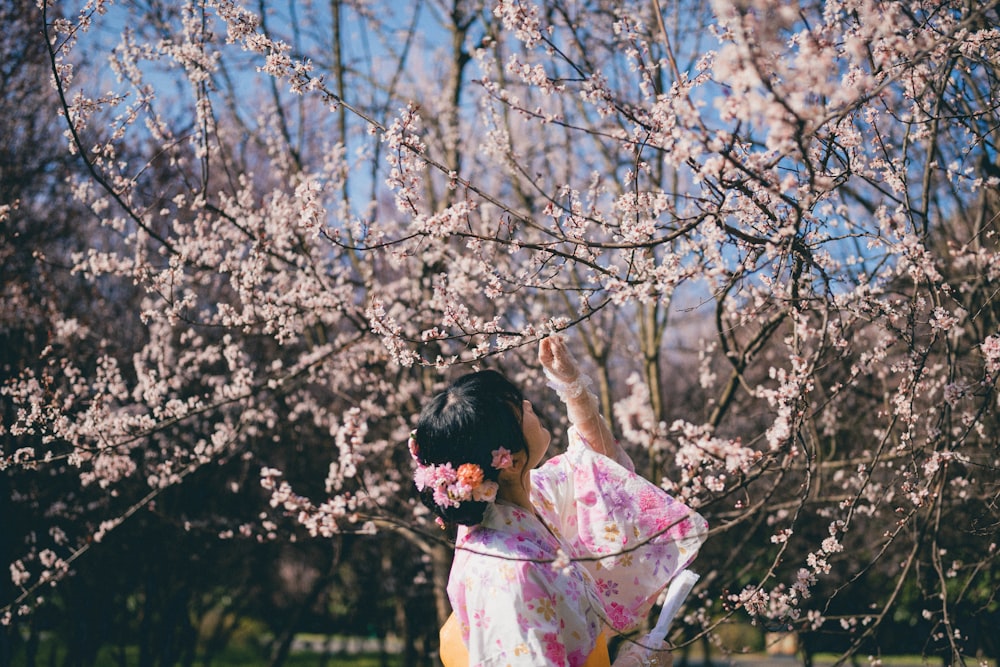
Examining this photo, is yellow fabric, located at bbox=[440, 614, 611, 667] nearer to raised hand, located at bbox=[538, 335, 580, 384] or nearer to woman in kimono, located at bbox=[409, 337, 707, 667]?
woman in kimono, located at bbox=[409, 337, 707, 667]

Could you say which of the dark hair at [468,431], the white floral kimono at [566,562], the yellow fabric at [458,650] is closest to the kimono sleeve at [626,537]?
the white floral kimono at [566,562]

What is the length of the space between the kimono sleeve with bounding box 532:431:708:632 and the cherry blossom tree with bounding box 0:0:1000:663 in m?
0.18

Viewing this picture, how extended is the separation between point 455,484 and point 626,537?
0.63 metres

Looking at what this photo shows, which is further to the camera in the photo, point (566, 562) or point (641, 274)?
point (641, 274)

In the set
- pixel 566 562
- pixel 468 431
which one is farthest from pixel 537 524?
pixel 566 562

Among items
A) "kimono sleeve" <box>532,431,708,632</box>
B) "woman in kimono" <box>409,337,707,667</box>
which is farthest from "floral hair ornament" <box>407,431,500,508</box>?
"kimono sleeve" <box>532,431,708,632</box>

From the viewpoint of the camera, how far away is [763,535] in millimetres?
8250

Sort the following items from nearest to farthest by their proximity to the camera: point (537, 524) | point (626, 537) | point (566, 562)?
point (566, 562) < point (537, 524) < point (626, 537)

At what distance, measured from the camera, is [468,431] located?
7.92 feet

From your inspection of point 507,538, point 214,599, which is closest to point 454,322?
point 507,538

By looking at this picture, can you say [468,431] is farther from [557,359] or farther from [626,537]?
A: [626,537]

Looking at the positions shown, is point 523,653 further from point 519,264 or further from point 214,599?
point 214,599

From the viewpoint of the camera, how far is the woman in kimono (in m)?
2.20

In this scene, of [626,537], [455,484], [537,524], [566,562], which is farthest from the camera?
[626,537]
